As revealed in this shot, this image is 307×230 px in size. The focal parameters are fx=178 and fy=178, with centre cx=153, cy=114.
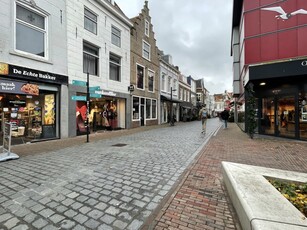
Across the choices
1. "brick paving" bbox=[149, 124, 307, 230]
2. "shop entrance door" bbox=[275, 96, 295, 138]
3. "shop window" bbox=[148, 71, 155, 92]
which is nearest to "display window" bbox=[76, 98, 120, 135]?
"shop window" bbox=[148, 71, 155, 92]

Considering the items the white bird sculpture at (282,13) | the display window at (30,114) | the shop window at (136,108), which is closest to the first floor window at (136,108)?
the shop window at (136,108)

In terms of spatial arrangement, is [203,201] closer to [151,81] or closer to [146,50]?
[151,81]

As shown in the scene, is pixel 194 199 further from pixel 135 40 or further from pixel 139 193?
pixel 135 40

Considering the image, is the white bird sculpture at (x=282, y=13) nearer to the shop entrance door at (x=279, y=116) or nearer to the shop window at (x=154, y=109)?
the shop entrance door at (x=279, y=116)

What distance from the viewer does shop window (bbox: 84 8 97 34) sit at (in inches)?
454

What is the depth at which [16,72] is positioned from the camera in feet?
25.0

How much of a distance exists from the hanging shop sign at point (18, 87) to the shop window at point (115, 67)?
20.5 ft

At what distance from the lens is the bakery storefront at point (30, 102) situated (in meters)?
7.62

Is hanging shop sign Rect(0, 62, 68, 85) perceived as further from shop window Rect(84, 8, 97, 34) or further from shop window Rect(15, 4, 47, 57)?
shop window Rect(84, 8, 97, 34)

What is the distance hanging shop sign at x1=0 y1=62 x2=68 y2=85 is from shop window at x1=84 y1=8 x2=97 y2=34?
4.20 m

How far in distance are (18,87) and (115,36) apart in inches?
→ 339

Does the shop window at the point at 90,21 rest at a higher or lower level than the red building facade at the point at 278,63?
higher

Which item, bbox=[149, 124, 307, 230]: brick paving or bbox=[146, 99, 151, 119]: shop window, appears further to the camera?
bbox=[146, 99, 151, 119]: shop window

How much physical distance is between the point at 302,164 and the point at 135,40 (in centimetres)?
1540
